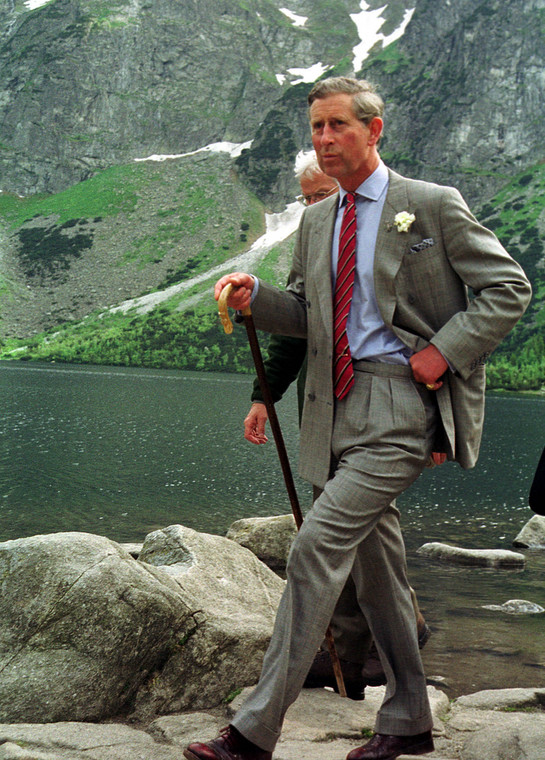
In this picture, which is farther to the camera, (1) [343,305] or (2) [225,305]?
(1) [343,305]

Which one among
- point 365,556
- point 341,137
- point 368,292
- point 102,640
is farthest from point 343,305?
point 102,640

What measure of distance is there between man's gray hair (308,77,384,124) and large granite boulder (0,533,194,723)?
3336mm

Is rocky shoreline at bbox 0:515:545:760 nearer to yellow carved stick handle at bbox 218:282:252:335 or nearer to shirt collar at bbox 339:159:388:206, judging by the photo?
yellow carved stick handle at bbox 218:282:252:335

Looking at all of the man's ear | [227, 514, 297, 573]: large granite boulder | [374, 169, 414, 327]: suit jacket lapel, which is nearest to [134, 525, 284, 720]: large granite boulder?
[374, 169, 414, 327]: suit jacket lapel

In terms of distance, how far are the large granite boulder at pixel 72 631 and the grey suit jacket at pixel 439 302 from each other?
1807mm

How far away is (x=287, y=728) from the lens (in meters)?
4.75

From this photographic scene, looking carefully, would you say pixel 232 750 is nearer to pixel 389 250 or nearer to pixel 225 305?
pixel 225 305

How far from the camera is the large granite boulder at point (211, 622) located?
18.4 ft

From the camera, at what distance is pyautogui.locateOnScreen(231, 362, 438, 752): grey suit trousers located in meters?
3.70

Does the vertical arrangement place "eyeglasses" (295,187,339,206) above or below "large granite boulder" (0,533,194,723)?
above

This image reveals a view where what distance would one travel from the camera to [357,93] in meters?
4.31

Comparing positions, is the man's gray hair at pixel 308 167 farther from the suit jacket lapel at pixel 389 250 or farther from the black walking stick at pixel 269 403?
the black walking stick at pixel 269 403

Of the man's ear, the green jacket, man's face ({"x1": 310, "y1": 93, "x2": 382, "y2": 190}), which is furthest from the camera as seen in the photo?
the green jacket

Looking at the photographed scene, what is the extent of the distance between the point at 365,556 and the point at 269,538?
33.5 feet
